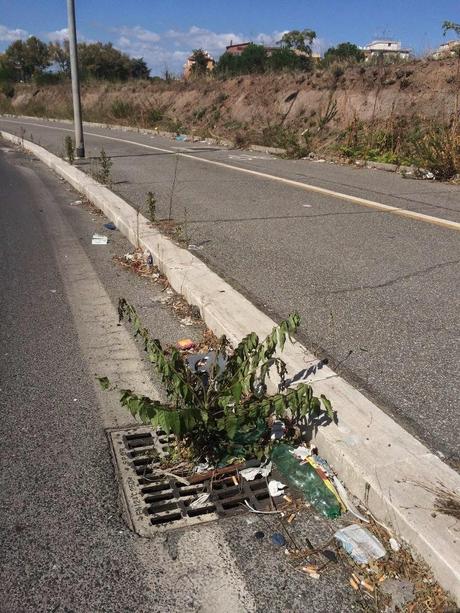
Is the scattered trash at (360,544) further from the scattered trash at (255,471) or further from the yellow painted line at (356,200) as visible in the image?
the yellow painted line at (356,200)

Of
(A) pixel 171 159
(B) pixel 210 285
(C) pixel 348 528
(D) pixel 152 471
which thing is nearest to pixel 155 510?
(D) pixel 152 471

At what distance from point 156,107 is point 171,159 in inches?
693

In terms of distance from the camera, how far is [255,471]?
8.99ft

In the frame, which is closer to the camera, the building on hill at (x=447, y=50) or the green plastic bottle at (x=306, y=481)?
the green plastic bottle at (x=306, y=481)

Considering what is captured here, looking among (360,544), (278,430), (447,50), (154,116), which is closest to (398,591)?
(360,544)

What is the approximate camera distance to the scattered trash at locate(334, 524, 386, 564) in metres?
2.19

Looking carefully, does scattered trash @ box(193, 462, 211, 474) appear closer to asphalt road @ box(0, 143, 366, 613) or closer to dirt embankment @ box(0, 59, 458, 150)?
asphalt road @ box(0, 143, 366, 613)

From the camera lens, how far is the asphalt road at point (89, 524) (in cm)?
204

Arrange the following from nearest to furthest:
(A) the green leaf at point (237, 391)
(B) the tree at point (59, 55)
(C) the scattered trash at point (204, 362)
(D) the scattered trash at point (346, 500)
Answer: (D) the scattered trash at point (346, 500) < (A) the green leaf at point (237, 391) < (C) the scattered trash at point (204, 362) < (B) the tree at point (59, 55)

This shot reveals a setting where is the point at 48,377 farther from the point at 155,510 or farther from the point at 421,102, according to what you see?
the point at 421,102

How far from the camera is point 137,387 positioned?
11.6ft

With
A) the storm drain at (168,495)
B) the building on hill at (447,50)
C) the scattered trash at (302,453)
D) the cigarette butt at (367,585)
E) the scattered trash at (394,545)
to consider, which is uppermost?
the building on hill at (447,50)

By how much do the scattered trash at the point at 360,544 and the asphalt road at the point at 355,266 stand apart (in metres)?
0.61

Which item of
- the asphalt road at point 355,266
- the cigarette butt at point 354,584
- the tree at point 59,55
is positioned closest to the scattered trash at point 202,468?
the cigarette butt at point 354,584
